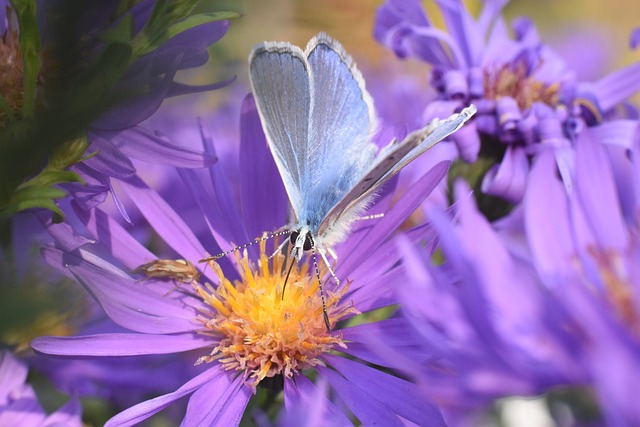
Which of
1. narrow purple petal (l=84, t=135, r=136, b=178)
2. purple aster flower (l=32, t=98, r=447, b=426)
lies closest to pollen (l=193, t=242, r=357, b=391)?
purple aster flower (l=32, t=98, r=447, b=426)

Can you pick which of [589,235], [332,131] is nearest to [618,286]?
[589,235]

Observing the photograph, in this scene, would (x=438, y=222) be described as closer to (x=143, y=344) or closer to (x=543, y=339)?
(x=543, y=339)

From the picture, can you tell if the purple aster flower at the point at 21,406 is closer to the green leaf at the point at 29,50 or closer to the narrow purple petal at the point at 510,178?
the green leaf at the point at 29,50

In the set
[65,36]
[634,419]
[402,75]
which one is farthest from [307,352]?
[402,75]

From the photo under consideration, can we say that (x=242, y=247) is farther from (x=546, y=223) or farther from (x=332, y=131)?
(x=546, y=223)

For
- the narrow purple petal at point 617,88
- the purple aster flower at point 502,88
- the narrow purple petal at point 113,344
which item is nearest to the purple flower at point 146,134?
the narrow purple petal at point 113,344

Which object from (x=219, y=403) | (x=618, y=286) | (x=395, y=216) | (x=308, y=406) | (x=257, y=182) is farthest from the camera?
(x=257, y=182)

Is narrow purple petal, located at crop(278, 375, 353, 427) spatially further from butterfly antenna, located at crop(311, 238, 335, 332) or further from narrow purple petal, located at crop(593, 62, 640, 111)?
narrow purple petal, located at crop(593, 62, 640, 111)
